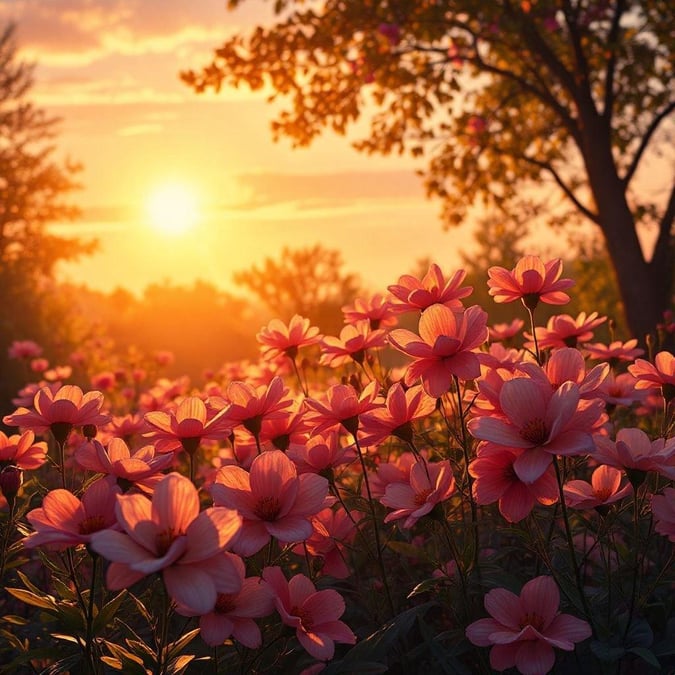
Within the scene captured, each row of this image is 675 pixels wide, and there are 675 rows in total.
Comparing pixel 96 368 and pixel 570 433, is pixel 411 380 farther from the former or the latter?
pixel 96 368

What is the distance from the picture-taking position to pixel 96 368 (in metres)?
17.7

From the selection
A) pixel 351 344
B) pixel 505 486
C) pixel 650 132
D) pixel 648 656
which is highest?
pixel 650 132

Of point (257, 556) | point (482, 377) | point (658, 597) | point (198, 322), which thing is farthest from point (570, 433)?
point (198, 322)

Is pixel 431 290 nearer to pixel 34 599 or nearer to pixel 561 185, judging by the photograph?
pixel 34 599

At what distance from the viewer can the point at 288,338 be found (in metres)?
2.83

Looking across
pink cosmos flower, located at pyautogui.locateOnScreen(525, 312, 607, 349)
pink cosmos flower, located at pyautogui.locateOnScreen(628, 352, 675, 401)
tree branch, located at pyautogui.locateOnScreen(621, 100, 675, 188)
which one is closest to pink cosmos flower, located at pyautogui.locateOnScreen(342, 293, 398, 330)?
pink cosmos flower, located at pyautogui.locateOnScreen(525, 312, 607, 349)

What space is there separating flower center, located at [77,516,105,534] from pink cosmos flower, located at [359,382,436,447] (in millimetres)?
676

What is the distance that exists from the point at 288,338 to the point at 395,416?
36.9 inches

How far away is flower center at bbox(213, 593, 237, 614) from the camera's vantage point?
→ 1.58 meters

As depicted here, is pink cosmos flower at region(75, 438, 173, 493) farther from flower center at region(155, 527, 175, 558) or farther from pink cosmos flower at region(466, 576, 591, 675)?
pink cosmos flower at region(466, 576, 591, 675)

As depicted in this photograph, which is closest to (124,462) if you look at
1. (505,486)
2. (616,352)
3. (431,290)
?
(505,486)

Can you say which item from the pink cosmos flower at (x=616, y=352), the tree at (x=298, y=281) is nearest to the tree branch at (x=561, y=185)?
the pink cosmos flower at (x=616, y=352)

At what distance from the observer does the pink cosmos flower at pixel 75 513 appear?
147 cm

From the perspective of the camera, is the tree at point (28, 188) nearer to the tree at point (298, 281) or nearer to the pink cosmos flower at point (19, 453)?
the tree at point (298, 281)
